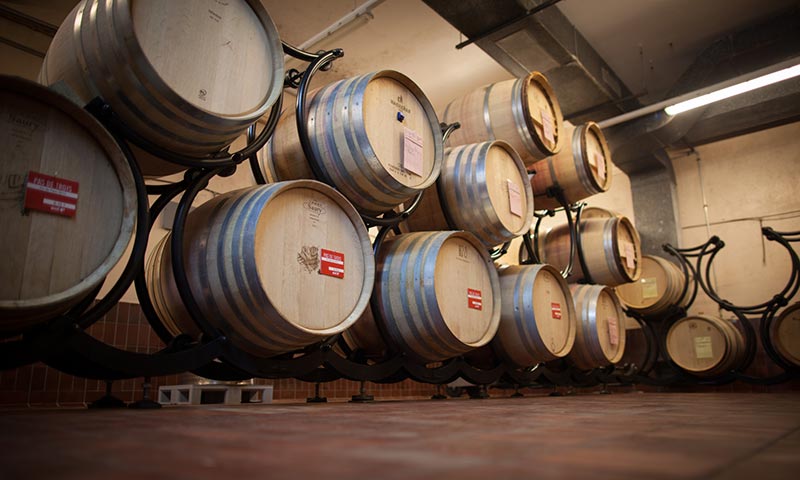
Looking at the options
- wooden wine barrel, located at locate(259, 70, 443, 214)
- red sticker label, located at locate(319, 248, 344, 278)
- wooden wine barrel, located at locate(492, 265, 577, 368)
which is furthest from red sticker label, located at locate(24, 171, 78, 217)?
wooden wine barrel, located at locate(492, 265, 577, 368)

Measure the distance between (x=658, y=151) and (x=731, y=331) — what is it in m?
2.66

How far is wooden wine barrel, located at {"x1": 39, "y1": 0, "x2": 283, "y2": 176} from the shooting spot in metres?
1.86

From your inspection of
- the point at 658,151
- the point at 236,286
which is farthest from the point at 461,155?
the point at 658,151

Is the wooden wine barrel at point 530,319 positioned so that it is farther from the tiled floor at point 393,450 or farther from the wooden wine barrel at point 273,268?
the tiled floor at point 393,450

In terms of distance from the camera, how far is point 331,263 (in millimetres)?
2393

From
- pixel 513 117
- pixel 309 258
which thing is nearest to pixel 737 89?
pixel 513 117

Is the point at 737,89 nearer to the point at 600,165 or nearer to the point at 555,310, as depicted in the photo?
the point at 600,165

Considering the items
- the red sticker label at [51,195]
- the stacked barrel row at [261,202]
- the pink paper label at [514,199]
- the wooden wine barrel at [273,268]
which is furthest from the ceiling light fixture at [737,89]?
the red sticker label at [51,195]

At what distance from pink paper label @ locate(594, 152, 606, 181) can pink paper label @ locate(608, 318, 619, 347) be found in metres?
1.36

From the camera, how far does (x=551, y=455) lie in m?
0.84

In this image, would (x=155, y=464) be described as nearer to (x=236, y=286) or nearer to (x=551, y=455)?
(x=551, y=455)

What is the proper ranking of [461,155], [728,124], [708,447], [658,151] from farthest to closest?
[658,151] < [728,124] < [461,155] < [708,447]

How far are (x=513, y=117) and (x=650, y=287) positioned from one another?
3.76 meters

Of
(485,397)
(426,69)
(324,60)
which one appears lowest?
(485,397)
